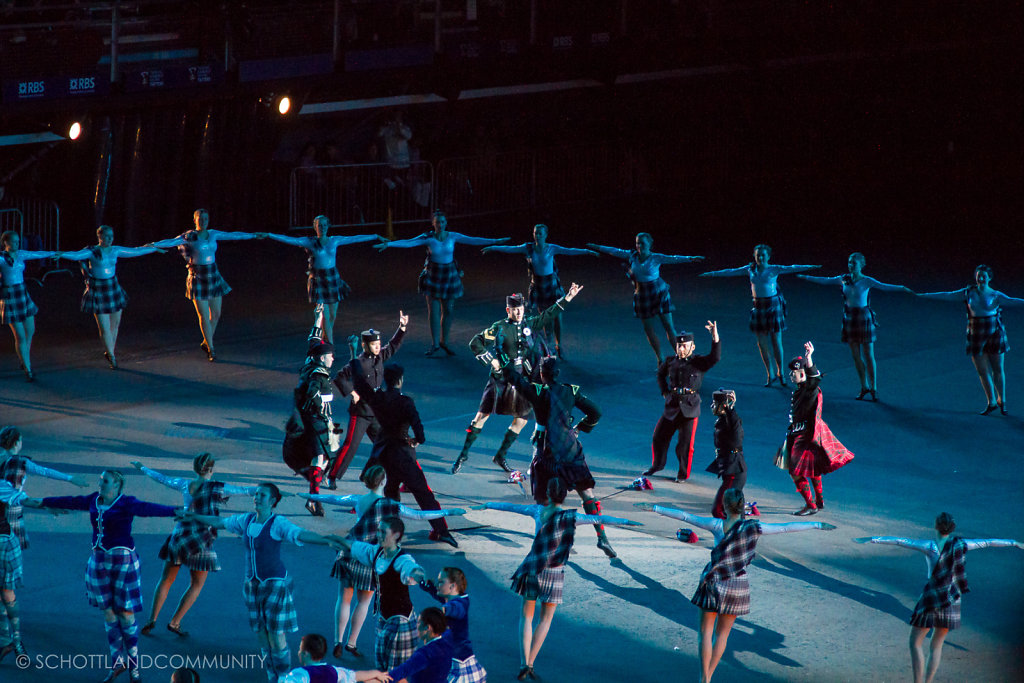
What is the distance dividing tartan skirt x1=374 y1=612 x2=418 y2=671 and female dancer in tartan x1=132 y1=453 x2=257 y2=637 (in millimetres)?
1518

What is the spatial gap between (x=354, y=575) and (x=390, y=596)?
81cm

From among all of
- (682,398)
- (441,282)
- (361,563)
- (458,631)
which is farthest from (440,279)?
(458,631)

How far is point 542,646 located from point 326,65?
16.3 m

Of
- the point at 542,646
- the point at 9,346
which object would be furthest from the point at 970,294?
the point at 9,346

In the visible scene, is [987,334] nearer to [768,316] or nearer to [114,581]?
[768,316]

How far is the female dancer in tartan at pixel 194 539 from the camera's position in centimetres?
917

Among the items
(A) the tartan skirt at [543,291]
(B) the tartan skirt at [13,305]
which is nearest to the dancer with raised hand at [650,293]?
(A) the tartan skirt at [543,291]

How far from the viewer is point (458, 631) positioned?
761 cm

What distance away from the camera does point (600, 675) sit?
898 cm

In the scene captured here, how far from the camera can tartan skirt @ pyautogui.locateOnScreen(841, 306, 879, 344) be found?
15.7m

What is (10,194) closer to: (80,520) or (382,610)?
(80,520)

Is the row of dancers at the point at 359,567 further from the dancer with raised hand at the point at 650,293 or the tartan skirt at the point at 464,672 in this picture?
the dancer with raised hand at the point at 650,293

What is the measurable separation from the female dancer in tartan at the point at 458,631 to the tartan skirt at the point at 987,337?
9433mm

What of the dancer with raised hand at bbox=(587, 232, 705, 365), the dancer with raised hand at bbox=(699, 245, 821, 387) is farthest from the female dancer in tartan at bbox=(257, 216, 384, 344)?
the dancer with raised hand at bbox=(699, 245, 821, 387)
